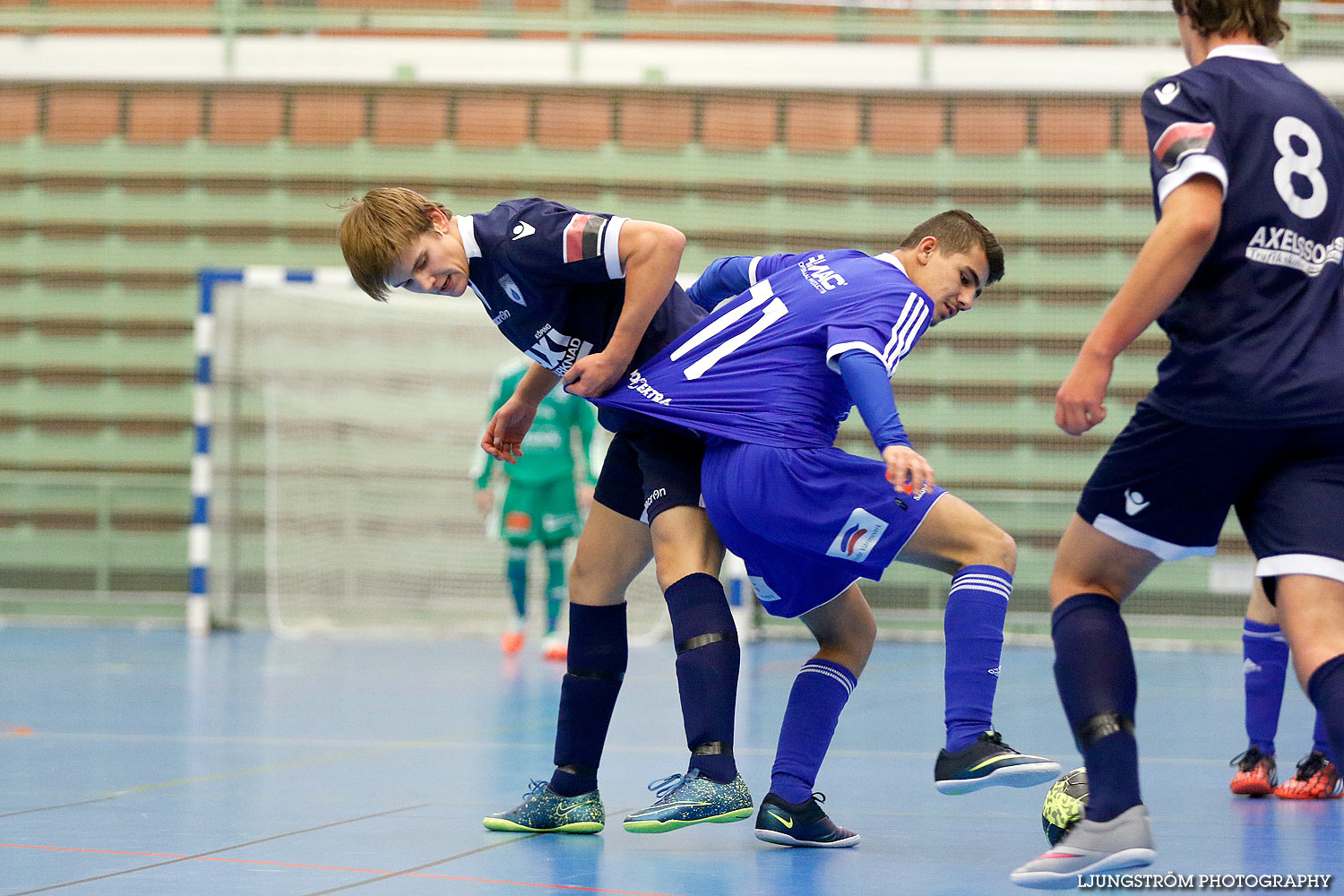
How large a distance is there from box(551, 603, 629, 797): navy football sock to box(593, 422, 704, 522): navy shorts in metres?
0.26

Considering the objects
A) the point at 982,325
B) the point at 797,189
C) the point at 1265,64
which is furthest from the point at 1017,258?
the point at 1265,64

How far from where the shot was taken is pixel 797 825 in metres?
3.12

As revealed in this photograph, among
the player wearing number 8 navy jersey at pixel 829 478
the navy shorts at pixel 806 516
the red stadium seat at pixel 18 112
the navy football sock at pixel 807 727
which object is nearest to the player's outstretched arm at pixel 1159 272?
the player wearing number 8 navy jersey at pixel 829 478

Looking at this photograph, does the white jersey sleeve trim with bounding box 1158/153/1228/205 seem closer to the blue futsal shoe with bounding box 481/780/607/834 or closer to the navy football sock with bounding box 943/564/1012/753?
Answer: the navy football sock with bounding box 943/564/1012/753

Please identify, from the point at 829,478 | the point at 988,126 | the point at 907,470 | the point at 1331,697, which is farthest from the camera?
the point at 988,126

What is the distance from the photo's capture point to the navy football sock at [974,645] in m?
2.85

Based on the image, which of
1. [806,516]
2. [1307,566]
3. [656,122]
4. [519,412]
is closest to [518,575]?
[656,122]

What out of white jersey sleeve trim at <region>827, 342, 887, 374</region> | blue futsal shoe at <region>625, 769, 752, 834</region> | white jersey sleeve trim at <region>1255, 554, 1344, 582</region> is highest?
white jersey sleeve trim at <region>827, 342, 887, 374</region>

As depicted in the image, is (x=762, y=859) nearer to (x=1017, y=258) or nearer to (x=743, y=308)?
(x=743, y=308)

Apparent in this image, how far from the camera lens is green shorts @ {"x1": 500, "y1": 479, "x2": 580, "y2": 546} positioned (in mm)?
8383

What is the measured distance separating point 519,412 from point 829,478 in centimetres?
87

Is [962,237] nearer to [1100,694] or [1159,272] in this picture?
[1159,272]

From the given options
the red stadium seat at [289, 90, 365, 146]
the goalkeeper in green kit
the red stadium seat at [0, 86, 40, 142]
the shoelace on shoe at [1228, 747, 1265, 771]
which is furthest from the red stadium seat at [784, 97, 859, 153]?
the shoelace on shoe at [1228, 747, 1265, 771]

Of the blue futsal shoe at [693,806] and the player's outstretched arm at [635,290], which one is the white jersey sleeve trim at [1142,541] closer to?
the blue futsal shoe at [693,806]
